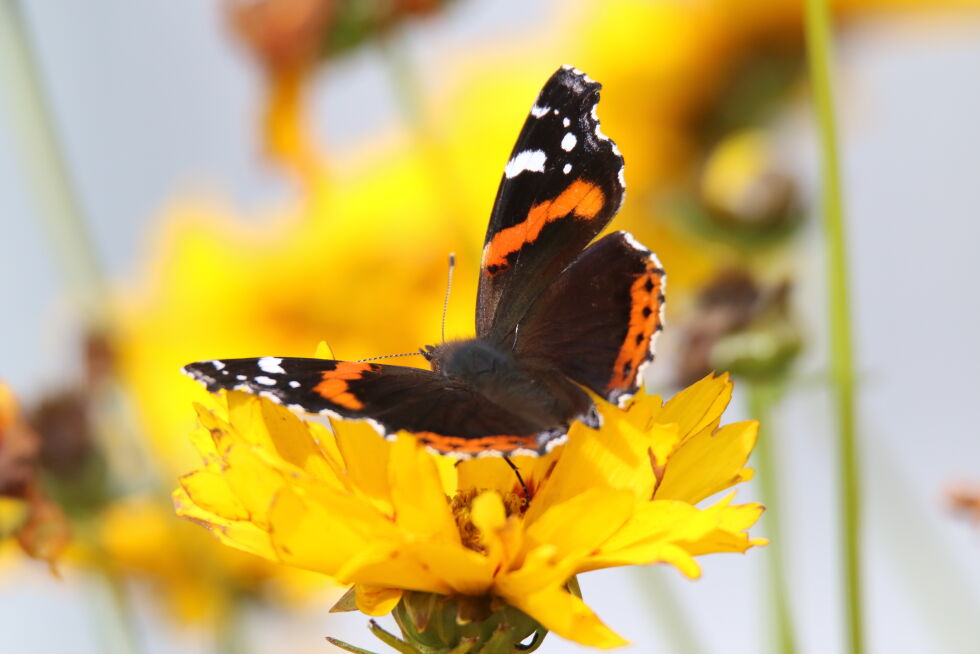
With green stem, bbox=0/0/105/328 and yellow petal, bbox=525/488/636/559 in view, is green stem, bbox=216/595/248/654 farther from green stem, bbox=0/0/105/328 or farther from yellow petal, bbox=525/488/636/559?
yellow petal, bbox=525/488/636/559

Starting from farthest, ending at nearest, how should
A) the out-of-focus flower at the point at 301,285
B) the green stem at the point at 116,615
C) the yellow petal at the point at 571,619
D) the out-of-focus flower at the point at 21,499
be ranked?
the out-of-focus flower at the point at 301,285 → the green stem at the point at 116,615 → the out-of-focus flower at the point at 21,499 → the yellow petal at the point at 571,619

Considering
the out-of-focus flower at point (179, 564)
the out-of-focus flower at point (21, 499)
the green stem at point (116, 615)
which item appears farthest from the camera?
the out-of-focus flower at point (179, 564)

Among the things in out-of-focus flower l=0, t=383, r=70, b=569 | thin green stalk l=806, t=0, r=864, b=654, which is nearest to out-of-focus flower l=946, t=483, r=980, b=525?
thin green stalk l=806, t=0, r=864, b=654

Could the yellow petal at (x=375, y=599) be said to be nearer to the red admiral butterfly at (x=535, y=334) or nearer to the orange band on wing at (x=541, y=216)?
the red admiral butterfly at (x=535, y=334)

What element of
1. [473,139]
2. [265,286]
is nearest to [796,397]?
[473,139]

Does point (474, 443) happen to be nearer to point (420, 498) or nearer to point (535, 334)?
point (420, 498)

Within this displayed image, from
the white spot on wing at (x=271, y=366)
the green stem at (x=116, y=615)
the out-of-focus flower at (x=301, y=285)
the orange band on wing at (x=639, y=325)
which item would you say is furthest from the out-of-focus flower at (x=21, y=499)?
the out-of-focus flower at (x=301, y=285)

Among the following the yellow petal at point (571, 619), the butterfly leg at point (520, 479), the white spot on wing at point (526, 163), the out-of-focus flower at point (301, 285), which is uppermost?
the out-of-focus flower at point (301, 285)
